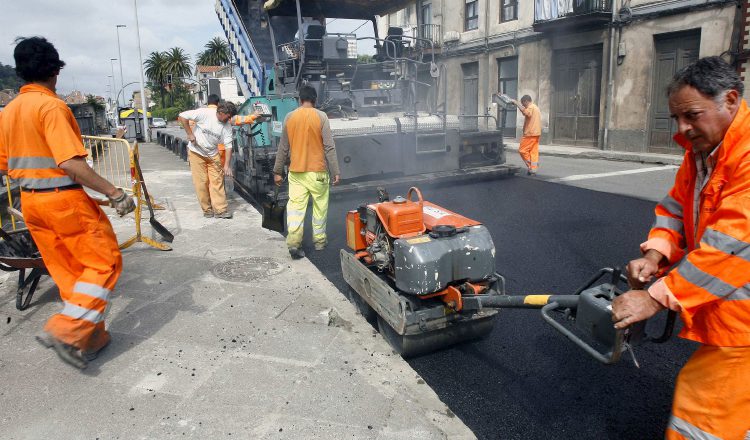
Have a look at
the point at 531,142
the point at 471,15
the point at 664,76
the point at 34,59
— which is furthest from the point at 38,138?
the point at 471,15

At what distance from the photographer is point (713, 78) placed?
5.20 ft

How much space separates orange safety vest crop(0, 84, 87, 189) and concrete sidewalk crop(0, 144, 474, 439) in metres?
1.07

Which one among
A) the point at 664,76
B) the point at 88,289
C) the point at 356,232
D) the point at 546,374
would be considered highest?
the point at 664,76

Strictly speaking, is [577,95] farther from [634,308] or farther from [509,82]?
[634,308]

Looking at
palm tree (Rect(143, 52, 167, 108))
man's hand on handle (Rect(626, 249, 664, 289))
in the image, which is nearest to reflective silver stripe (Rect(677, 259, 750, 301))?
man's hand on handle (Rect(626, 249, 664, 289))

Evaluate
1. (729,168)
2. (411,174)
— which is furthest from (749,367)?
(411,174)

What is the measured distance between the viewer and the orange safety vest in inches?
109

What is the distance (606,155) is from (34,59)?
1347 centimetres

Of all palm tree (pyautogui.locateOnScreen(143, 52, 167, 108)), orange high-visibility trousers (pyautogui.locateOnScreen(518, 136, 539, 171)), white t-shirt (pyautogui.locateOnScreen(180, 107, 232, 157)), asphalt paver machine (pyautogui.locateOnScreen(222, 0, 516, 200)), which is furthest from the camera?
palm tree (pyautogui.locateOnScreen(143, 52, 167, 108))

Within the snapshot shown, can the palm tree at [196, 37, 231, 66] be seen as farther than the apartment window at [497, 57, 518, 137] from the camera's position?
Yes

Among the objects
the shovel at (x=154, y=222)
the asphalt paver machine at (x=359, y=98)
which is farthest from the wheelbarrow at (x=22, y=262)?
the asphalt paver machine at (x=359, y=98)

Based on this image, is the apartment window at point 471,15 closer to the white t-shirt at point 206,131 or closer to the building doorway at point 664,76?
the building doorway at point 664,76

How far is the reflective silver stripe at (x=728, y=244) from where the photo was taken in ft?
4.77

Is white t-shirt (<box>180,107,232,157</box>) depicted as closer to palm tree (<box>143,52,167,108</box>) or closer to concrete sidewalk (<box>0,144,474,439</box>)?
concrete sidewalk (<box>0,144,474,439</box>)
